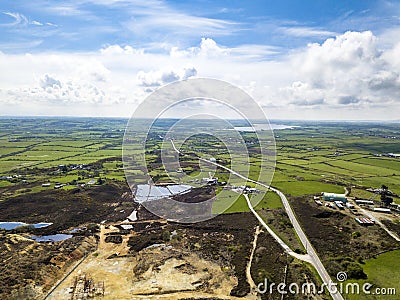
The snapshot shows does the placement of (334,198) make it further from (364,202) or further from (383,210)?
(383,210)

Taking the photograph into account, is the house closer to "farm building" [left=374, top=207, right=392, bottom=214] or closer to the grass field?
"farm building" [left=374, top=207, right=392, bottom=214]

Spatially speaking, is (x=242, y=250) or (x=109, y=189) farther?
(x=109, y=189)

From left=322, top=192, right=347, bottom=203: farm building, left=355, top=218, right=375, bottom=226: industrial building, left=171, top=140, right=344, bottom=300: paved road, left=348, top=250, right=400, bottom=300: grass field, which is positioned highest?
left=322, top=192, right=347, bottom=203: farm building

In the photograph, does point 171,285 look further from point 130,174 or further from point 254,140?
point 254,140

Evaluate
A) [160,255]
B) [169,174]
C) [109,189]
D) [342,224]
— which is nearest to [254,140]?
[169,174]

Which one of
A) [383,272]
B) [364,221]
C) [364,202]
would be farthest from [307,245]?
[364,202]

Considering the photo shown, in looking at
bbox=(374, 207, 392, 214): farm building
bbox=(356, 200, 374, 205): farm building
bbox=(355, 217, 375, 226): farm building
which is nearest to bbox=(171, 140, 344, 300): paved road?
bbox=(355, 217, 375, 226): farm building

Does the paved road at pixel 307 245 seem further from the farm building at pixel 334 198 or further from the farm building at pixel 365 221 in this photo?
the farm building at pixel 365 221

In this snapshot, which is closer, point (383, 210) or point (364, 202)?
point (383, 210)

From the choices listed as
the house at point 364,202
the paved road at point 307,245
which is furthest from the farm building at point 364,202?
the paved road at point 307,245

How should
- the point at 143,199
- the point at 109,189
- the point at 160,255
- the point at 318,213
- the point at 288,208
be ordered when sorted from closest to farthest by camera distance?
1. the point at 160,255
2. the point at 318,213
3. the point at 288,208
4. the point at 143,199
5. the point at 109,189

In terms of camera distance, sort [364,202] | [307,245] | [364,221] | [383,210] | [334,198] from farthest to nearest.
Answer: [334,198], [364,202], [383,210], [364,221], [307,245]
